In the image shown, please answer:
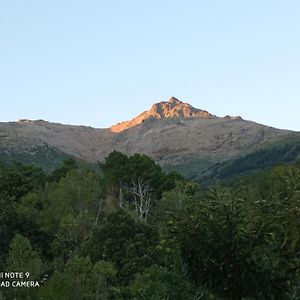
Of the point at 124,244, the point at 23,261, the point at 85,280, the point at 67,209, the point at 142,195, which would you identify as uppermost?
A: the point at 142,195

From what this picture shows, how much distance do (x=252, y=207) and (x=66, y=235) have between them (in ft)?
147

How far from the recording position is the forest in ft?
42.4

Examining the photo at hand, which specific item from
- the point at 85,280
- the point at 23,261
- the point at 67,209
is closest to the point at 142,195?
the point at 67,209

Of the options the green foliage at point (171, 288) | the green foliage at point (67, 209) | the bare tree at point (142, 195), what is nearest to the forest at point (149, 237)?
the green foliage at point (171, 288)

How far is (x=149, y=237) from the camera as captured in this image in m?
45.6

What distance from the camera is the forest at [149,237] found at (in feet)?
42.4

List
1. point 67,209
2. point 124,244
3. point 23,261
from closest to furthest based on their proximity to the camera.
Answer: point 23,261
point 124,244
point 67,209

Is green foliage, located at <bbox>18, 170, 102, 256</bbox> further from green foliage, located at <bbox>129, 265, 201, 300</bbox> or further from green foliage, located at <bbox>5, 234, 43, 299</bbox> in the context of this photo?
green foliage, located at <bbox>129, 265, 201, 300</bbox>

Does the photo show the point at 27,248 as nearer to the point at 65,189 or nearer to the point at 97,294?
the point at 97,294

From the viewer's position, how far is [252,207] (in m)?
14.0

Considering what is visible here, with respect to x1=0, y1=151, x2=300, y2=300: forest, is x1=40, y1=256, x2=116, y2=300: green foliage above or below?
below

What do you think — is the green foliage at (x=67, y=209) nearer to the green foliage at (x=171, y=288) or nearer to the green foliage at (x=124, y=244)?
the green foliage at (x=124, y=244)

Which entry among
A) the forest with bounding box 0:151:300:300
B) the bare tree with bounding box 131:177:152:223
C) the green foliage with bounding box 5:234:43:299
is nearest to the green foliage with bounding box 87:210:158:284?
the forest with bounding box 0:151:300:300

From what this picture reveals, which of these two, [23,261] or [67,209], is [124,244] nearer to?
[23,261]
